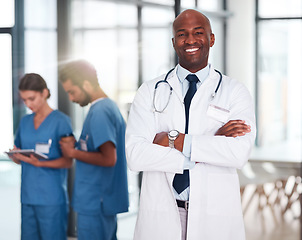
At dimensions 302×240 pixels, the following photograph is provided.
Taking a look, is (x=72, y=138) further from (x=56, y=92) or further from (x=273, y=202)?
(x=273, y=202)

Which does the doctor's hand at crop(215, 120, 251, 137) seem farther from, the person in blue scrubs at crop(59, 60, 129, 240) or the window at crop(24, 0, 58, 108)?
the window at crop(24, 0, 58, 108)

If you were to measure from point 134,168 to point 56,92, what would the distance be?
85.6 inches

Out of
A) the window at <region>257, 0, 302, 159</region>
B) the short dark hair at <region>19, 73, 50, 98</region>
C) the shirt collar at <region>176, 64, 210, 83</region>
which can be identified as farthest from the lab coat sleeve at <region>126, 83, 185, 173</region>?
the window at <region>257, 0, 302, 159</region>

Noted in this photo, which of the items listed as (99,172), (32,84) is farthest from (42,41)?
(99,172)

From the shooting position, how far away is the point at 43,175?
332 centimetres

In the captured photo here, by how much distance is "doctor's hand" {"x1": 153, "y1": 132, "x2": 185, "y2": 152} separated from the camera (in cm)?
222

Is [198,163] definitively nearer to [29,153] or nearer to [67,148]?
[67,148]

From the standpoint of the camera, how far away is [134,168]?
230 cm

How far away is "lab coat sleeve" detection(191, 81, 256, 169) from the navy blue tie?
115 millimetres

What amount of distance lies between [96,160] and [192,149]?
3.62ft

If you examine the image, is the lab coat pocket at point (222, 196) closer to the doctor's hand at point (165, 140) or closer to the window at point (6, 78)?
the doctor's hand at point (165, 140)

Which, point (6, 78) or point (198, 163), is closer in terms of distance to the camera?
point (198, 163)

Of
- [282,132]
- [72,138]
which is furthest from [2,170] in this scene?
[282,132]

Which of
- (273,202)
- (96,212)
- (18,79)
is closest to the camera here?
(96,212)
